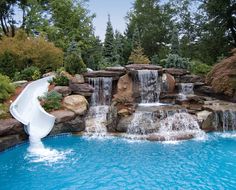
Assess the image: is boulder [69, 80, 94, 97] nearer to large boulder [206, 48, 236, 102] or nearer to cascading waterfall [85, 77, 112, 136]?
cascading waterfall [85, 77, 112, 136]

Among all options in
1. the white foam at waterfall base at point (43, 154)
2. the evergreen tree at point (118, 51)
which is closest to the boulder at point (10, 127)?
the white foam at waterfall base at point (43, 154)

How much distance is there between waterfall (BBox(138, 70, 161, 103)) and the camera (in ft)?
52.7

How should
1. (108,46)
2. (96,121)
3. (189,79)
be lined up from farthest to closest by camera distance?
(108,46)
(189,79)
(96,121)

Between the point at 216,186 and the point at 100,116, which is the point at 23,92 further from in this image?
the point at 216,186

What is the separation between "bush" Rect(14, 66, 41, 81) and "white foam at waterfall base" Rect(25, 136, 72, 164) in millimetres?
8230

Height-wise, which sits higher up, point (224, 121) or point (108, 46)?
point (108, 46)

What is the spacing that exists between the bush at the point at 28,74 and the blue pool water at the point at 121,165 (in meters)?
8.15

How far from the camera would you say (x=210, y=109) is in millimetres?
13141

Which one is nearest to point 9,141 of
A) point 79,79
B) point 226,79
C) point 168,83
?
point 79,79

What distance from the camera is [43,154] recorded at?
9.78 metres

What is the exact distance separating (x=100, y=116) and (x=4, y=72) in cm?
812

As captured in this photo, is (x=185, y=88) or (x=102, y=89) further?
(x=185, y=88)

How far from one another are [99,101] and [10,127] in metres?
6.22

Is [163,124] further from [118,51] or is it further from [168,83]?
[118,51]
